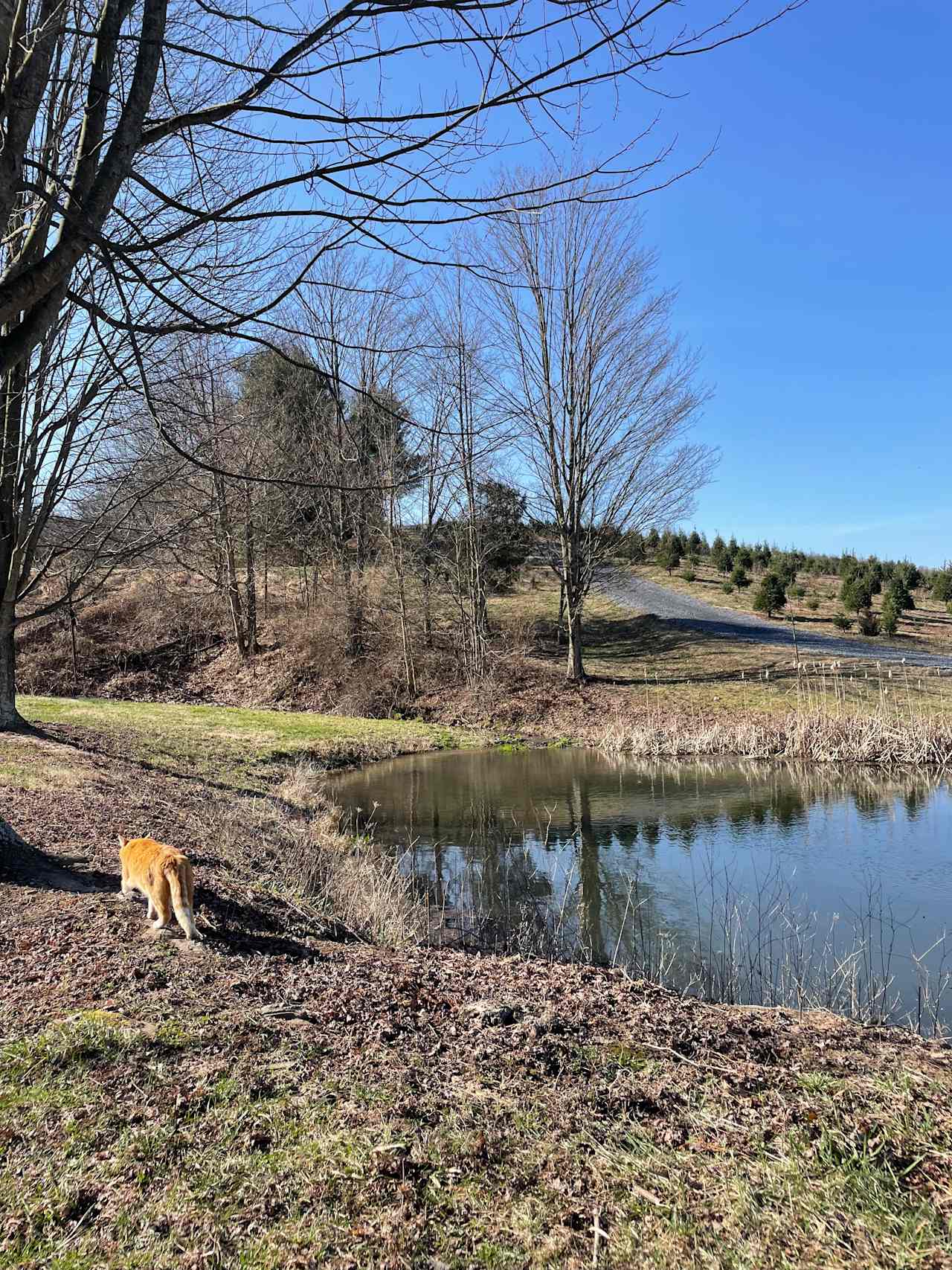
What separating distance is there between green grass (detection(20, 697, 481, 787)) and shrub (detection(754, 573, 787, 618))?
54.8 ft

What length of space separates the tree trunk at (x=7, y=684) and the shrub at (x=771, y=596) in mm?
26221

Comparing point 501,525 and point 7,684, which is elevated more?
point 501,525

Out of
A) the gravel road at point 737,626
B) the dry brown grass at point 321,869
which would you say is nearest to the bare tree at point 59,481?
the dry brown grass at point 321,869

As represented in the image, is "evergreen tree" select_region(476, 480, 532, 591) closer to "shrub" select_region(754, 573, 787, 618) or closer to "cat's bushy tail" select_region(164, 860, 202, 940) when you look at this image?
"shrub" select_region(754, 573, 787, 618)

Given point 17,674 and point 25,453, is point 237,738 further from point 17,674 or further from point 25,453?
point 17,674

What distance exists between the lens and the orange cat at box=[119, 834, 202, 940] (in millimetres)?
4285

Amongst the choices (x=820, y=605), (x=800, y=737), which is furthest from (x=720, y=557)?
(x=800, y=737)

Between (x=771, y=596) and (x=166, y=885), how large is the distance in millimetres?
29631

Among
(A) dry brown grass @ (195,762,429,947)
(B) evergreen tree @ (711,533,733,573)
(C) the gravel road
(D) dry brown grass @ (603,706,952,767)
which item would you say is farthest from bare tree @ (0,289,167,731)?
(B) evergreen tree @ (711,533,733,573)

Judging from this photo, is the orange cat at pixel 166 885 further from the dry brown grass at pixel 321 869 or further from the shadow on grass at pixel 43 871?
the dry brown grass at pixel 321 869

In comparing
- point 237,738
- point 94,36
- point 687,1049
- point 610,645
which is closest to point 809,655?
point 610,645

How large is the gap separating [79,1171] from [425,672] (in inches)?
811

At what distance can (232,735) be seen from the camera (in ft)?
52.7

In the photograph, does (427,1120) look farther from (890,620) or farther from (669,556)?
(669,556)
